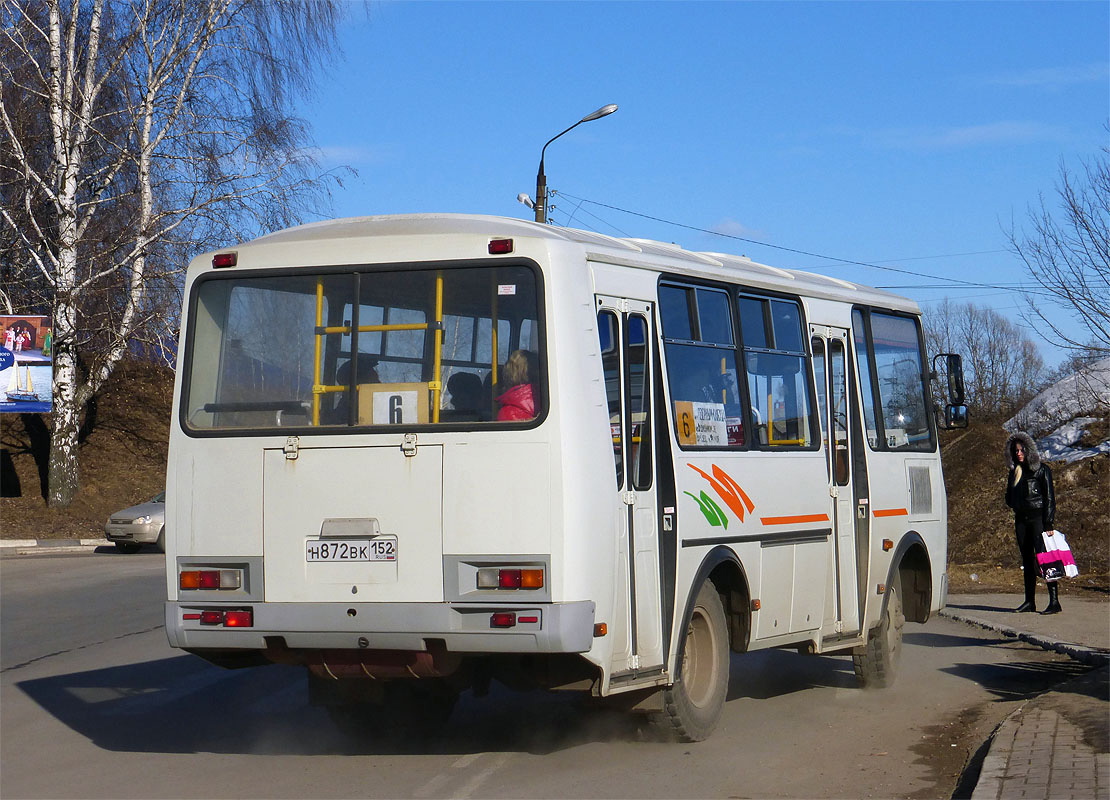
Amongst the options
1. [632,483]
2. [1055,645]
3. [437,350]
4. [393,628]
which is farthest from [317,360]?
[1055,645]

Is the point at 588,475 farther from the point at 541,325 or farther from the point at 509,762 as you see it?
the point at 509,762

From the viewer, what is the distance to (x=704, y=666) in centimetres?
863

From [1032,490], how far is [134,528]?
18675 millimetres

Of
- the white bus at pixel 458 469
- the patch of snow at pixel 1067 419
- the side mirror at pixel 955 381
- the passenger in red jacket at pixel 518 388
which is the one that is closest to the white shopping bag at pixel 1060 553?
the side mirror at pixel 955 381

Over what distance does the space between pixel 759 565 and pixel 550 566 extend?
2.48 meters

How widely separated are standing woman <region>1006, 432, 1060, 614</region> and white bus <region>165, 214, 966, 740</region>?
8.15m

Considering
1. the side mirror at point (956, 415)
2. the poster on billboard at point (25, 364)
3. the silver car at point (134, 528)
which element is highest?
the poster on billboard at point (25, 364)

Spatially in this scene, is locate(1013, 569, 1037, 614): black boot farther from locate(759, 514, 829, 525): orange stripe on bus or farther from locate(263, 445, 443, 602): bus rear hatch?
locate(263, 445, 443, 602): bus rear hatch

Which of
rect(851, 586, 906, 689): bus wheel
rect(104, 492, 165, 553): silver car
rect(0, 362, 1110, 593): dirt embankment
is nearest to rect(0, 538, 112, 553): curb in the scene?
rect(104, 492, 165, 553): silver car

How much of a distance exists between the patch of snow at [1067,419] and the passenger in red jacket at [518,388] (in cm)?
2258

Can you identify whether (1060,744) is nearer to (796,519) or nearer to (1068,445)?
(796,519)

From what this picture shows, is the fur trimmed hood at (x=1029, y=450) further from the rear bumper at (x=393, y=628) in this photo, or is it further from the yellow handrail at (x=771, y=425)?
the rear bumper at (x=393, y=628)

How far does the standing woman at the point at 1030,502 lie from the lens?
15.9 metres

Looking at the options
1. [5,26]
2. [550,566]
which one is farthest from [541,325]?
[5,26]
